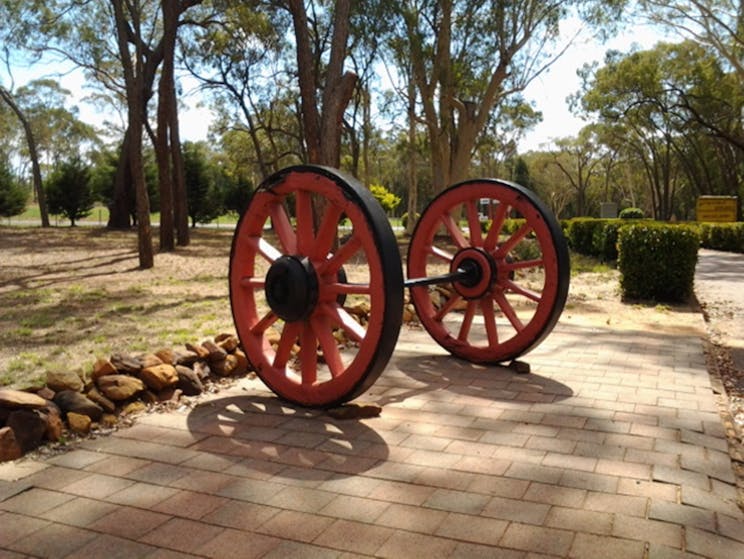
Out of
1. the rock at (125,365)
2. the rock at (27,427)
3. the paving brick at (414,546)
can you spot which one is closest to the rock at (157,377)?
the rock at (125,365)

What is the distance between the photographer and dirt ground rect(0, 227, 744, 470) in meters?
5.75

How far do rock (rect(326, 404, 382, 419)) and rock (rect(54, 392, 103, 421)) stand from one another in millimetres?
1310

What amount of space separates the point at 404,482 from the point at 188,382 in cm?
197

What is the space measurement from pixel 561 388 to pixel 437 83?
19.8 metres

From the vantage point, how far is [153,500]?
8.92ft

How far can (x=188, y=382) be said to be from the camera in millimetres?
4348

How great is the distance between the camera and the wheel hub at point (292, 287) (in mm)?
3729

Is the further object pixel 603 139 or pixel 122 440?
pixel 603 139

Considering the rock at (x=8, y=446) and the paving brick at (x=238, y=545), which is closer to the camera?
the paving brick at (x=238, y=545)

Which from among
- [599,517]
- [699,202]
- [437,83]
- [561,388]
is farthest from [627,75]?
[599,517]

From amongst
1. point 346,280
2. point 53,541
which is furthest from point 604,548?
point 346,280

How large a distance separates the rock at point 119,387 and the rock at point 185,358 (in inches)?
20.0

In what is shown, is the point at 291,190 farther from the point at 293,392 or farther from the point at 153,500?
the point at 153,500

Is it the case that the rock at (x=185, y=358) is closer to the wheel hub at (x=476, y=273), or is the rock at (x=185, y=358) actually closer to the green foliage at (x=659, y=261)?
the wheel hub at (x=476, y=273)
